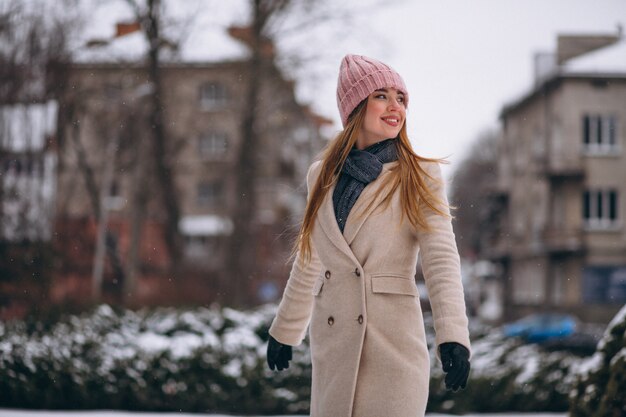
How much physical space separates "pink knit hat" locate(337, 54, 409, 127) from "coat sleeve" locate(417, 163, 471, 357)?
41 centimetres

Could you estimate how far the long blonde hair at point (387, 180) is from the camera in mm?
3279

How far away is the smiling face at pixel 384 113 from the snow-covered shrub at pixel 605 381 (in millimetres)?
2329

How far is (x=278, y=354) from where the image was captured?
12.2 ft

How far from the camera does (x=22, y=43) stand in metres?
11.3

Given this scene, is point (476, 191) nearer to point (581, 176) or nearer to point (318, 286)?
point (581, 176)

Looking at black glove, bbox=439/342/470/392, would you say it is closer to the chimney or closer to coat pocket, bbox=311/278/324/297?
coat pocket, bbox=311/278/324/297

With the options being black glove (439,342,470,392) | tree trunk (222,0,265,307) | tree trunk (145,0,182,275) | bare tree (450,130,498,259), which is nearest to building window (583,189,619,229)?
bare tree (450,130,498,259)

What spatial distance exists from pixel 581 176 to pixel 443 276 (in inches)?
1535

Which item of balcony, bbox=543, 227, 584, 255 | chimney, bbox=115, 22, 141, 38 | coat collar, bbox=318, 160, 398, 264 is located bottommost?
balcony, bbox=543, 227, 584, 255

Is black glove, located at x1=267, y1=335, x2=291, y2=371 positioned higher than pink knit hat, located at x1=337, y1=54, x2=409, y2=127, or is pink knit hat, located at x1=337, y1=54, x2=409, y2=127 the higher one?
pink knit hat, located at x1=337, y1=54, x2=409, y2=127

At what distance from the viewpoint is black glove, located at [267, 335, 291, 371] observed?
12.2 ft

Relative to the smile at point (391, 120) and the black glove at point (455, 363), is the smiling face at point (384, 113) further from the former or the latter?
the black glove at point (455, 363)

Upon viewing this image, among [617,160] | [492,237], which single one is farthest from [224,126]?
[617,160]

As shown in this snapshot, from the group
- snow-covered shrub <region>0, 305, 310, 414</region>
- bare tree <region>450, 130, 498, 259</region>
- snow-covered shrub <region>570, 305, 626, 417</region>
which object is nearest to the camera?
snow-covered shrub <region>570, 305, 626, 417</region>
